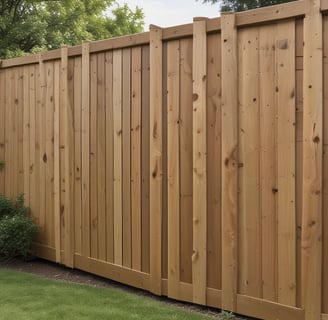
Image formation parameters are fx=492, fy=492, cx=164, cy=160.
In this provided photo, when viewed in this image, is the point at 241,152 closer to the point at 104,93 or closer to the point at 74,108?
the point at 104,93

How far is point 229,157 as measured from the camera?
3.68 meters

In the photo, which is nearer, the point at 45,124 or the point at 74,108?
the point at 74,108

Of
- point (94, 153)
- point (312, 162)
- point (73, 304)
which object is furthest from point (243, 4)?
point (73, 304)

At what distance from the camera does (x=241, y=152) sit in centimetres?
364

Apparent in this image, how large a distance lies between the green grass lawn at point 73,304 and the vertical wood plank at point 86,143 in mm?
599

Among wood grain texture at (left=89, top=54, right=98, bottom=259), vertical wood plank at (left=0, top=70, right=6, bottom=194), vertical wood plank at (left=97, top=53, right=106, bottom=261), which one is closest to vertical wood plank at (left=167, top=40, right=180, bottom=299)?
vertical wood plank at (left=97, top=53, right=106, bottom=261)

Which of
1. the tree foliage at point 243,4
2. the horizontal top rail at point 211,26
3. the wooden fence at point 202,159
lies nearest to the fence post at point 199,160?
the wooden fence at point 202,159

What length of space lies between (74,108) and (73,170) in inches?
25.6

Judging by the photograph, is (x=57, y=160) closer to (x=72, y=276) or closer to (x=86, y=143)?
(x=86, y=143)

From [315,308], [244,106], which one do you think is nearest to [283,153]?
[244,106]

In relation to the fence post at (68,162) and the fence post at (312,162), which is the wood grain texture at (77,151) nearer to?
the fence post at (68,162)

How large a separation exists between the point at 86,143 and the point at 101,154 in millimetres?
275

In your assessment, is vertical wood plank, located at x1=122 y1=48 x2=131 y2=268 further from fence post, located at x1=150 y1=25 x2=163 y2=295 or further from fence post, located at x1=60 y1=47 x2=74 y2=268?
fence post, located at x1=60 y1=47 x2=74 y2=268

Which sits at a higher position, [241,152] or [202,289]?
[241,152]
